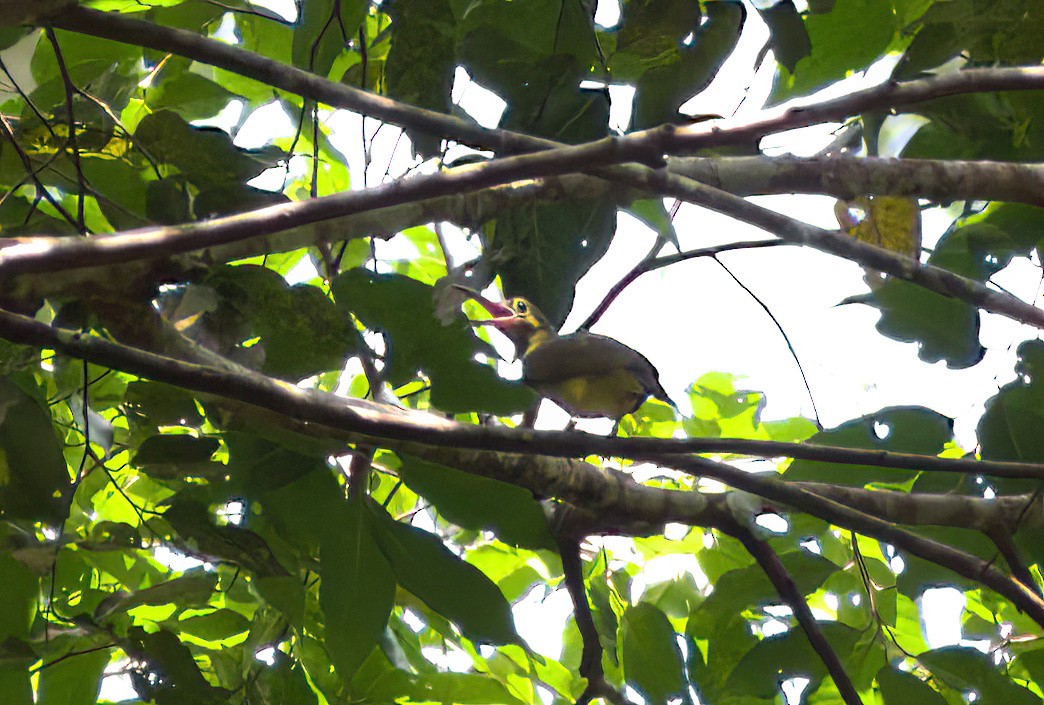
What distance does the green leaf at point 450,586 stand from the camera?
5.20 ft

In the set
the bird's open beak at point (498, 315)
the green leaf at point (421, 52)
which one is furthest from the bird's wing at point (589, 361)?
the green leaf at point (421, 52)

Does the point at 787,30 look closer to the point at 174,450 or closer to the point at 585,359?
the point at 585,359

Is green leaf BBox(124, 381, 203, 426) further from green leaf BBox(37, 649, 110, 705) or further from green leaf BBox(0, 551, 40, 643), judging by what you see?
green leaf BBox(37, 649, 110, 705)

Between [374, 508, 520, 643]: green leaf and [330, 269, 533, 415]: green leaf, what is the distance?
10.4 inches

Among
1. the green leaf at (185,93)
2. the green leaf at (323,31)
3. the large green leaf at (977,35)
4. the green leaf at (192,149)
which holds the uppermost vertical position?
the green leaf at (185,93)

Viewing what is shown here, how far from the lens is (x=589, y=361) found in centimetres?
208

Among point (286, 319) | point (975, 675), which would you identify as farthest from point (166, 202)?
point (975, 675)

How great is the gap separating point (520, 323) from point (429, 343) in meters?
0.81

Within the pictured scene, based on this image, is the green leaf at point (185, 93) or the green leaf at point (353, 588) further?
the green leaf at point (185, 93)

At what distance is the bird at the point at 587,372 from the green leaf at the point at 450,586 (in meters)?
0.59

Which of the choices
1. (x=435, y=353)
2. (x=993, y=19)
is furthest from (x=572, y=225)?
(x=993, y=19)

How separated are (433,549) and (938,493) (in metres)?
1.09

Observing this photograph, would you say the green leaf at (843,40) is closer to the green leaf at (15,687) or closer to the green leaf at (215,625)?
the green leaf at (215,625)

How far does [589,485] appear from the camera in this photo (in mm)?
1810
